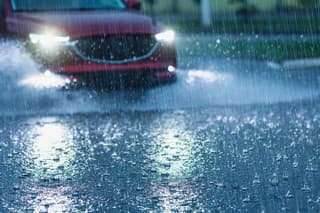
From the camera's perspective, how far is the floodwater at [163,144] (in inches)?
260

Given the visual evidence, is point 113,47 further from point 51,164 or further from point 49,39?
point 51,164

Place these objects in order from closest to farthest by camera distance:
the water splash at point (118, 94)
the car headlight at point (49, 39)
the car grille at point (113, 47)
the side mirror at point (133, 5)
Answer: the water splash at point (118, 94) < the car headlight at point (49, 39) < the car grille at point (113, 47) < the side mirror at point (133, 5)

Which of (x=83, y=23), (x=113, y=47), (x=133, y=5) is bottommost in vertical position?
(x=113, y=47)

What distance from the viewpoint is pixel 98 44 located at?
448 inches

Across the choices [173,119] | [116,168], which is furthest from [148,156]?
[173,119]

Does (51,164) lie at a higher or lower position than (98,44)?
lower

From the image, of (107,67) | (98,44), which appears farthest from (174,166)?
(98,44)

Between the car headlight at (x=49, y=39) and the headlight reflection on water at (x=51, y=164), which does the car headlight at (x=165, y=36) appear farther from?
the headlight reflection on water at (x=51, y=164)

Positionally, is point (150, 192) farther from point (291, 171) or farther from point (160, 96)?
point (160, 96)

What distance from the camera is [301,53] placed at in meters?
16.3

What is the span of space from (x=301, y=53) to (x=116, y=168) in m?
9.26

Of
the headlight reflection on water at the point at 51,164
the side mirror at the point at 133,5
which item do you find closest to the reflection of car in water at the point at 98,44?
the side mirror at the point at 133,5

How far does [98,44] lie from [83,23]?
1.10 feet

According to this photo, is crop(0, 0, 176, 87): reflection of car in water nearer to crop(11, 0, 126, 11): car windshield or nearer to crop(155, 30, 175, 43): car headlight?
crop(155, 30, 175, 43): car headlight
